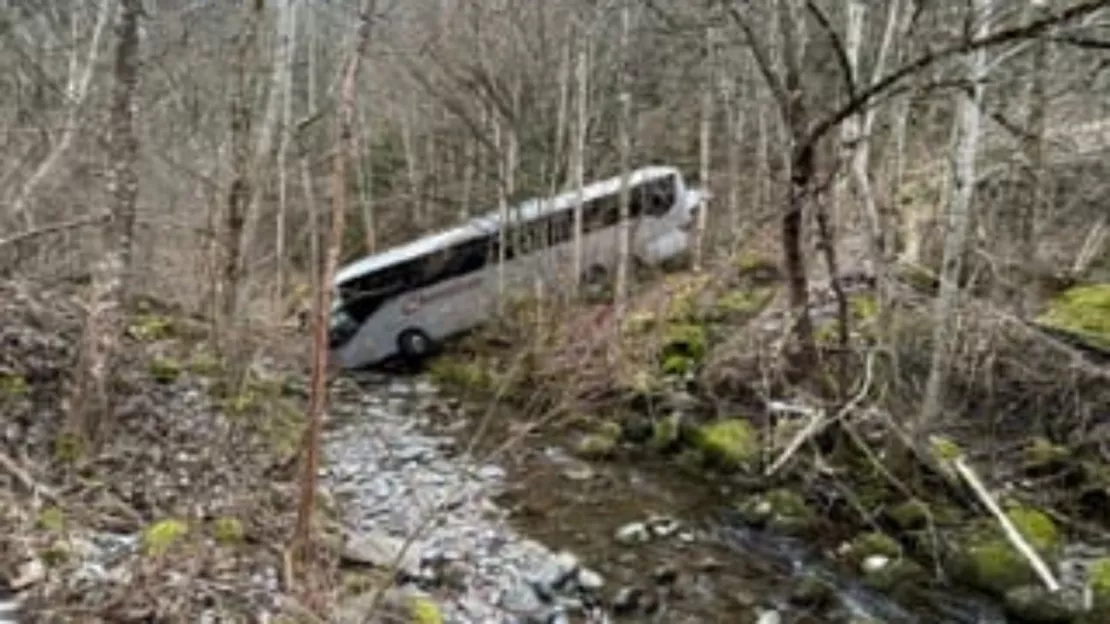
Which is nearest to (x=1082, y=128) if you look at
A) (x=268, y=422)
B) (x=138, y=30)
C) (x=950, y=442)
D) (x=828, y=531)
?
(x=950, y=442)

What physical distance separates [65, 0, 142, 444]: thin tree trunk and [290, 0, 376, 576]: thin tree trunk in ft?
10.4

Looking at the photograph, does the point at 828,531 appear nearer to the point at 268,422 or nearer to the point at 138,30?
the point at 268,422

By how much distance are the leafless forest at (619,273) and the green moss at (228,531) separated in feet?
0.08

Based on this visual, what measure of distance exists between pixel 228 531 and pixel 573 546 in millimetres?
3595

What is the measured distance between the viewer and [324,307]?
638cm

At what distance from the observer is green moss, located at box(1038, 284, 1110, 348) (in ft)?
37.8

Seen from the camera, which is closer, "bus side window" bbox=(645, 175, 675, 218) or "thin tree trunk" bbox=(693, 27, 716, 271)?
"thin tree trunk" bbox=(693, 27, 716, 271)

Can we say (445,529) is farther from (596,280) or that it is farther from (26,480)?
(596,280)

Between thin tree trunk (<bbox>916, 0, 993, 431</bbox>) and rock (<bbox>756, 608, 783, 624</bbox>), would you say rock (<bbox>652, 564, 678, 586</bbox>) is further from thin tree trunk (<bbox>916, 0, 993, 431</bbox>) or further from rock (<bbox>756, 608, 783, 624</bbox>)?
thin tree trunk (<bbox>916, 0, 993, 431</bbox>)

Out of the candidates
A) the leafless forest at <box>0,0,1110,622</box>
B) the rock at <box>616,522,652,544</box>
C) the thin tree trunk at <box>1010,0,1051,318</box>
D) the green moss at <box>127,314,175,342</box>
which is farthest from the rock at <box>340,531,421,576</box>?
the thin tree trunk at <box>1010,0,1051,318</box>

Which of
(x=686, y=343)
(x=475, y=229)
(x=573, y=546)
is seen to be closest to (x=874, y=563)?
(x=573, y=546)

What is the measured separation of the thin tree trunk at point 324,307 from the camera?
634 centimetres

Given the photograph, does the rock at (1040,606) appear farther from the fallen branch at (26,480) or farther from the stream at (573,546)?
the fallen branch at (26,480)

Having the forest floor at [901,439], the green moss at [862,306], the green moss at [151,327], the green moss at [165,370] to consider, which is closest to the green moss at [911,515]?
the forest floor at [901,439]
